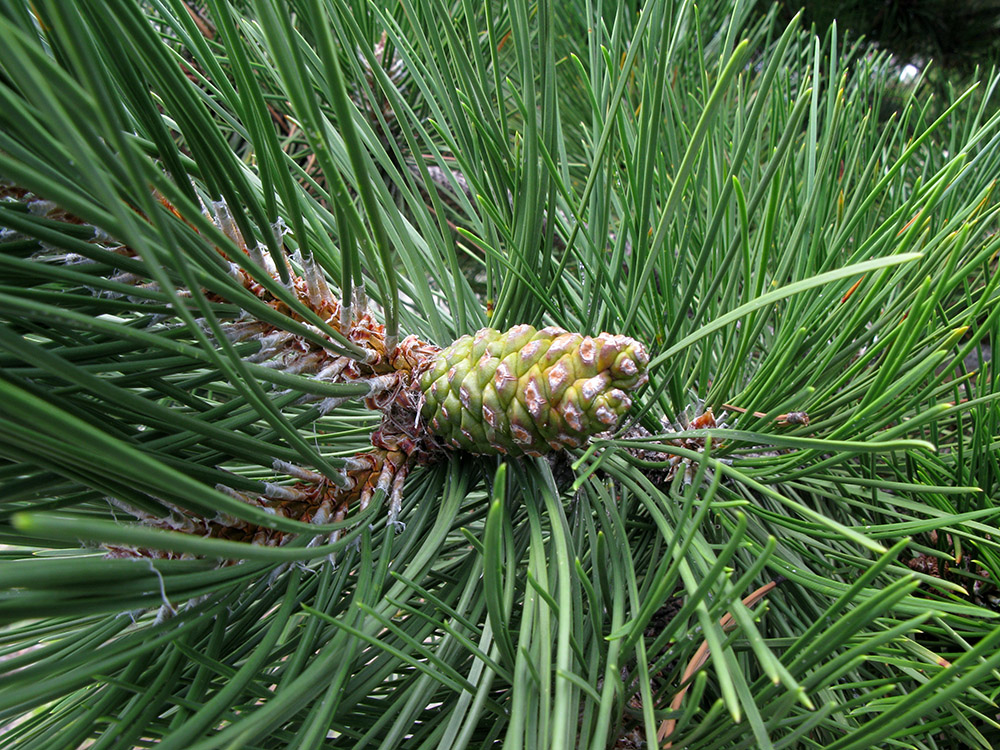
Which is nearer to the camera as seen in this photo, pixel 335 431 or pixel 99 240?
pixel 99 240

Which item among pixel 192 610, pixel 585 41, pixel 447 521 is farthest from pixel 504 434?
pixel 585 41

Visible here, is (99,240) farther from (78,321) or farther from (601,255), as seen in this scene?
(601,255)

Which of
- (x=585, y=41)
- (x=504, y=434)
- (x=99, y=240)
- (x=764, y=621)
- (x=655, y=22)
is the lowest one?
(x=764, y=621)
